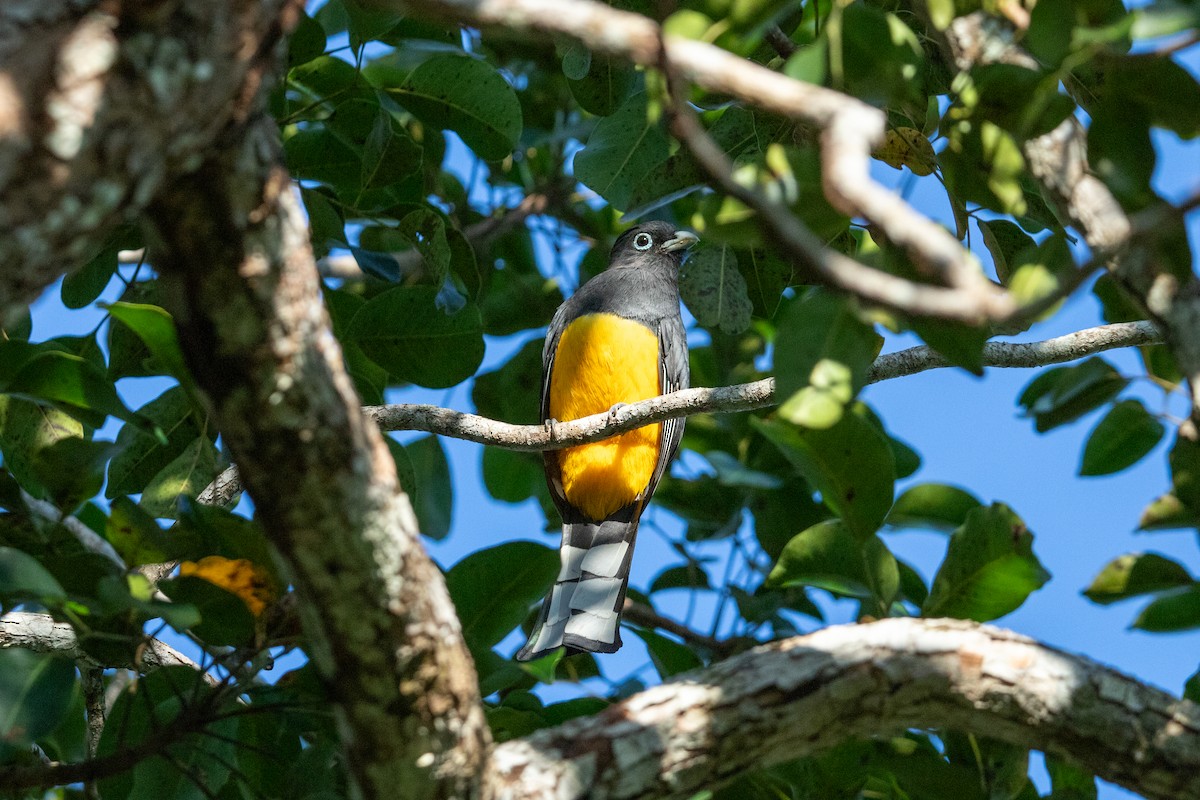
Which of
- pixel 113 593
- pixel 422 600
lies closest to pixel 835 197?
pixel 422 600

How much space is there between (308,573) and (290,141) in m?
2.31

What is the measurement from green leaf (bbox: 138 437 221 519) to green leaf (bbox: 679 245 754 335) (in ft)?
4.87

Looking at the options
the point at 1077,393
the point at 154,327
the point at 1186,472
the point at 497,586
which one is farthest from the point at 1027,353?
the point at 154,327

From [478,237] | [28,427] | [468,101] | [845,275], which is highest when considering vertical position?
[478,237]

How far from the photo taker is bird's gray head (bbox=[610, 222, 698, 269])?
5.94 meters

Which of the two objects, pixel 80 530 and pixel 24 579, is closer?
pixel 24 579

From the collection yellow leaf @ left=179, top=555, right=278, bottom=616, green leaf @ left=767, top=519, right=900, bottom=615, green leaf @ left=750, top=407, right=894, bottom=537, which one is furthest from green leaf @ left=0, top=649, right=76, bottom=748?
green leaf @ left=767, top=519, right=900, bottom=615

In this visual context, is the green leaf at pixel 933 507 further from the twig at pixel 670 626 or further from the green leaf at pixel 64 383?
the green leaf at pixel 64 383

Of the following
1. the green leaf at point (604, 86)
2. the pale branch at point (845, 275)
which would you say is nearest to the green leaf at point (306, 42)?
the green leaf at point (604, 86)

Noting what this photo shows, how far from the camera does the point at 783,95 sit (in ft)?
5.01

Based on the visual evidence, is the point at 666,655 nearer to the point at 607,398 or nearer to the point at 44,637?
the point at 44,637

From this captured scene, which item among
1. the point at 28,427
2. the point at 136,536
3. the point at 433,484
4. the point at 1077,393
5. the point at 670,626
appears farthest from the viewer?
the point at 670,626

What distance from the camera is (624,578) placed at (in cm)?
483

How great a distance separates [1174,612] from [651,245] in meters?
4.24
